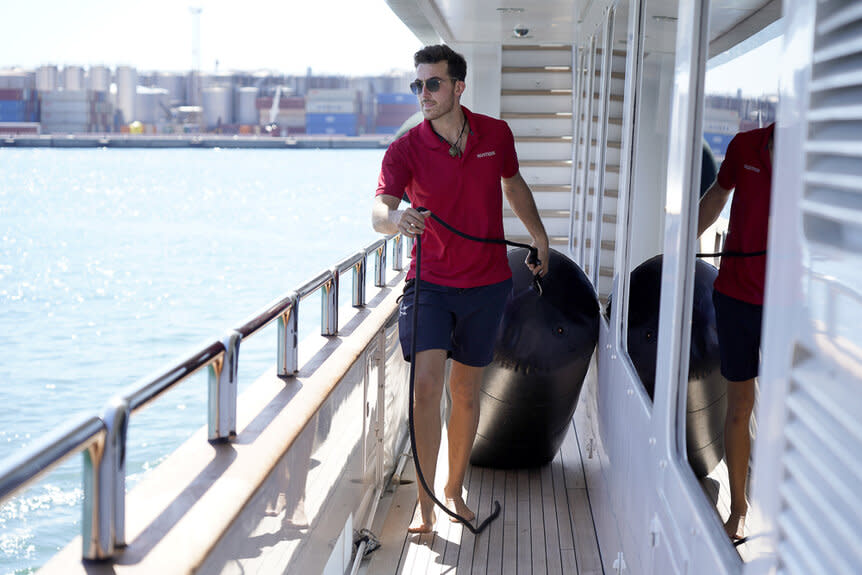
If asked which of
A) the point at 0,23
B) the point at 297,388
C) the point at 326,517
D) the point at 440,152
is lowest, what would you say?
the point at 326,517

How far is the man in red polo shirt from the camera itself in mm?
2768

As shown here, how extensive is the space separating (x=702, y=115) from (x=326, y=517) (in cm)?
134

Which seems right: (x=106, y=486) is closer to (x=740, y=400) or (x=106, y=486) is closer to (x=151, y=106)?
(x=740, y=400)

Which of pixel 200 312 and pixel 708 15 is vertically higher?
pixel 708 15

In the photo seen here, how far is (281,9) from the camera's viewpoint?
3489 inches

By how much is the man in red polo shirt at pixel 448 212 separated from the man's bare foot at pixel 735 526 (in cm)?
159

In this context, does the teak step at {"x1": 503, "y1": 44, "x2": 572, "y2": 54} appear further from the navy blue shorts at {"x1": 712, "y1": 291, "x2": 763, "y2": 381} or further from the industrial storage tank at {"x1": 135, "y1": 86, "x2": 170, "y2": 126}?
the industrial storage tank at {"x1": 135, "y1": 86, "x2": 170, "y2": 126}

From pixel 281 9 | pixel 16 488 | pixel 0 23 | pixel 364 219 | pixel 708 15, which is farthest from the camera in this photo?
pixel 281 9

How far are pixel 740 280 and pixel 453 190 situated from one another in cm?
135

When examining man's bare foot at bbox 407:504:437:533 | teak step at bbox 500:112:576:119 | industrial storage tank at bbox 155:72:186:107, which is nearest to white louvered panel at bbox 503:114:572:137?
teak step at bbox 500:112:576:119

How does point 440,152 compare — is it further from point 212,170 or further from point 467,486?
point 212,170

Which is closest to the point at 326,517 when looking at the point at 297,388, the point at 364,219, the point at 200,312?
the point at 297,388

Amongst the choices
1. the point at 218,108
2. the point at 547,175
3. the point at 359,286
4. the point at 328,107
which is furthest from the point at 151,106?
the point at 359,286

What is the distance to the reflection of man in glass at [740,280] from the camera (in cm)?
133
